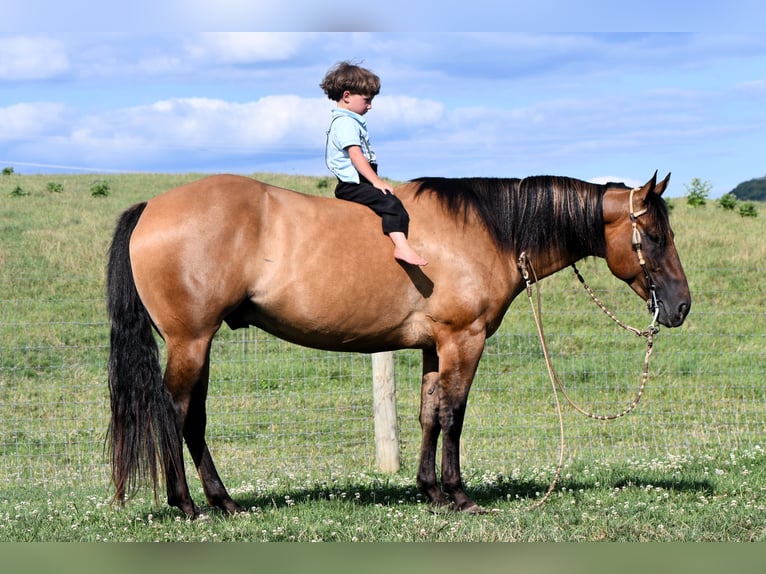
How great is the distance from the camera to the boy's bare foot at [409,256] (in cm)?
532

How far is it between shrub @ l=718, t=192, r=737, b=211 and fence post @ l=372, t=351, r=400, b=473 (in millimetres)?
19811

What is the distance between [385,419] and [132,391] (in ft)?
10.3

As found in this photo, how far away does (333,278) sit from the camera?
528cm

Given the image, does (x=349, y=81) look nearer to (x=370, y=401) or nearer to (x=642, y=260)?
(x=642, y=260)

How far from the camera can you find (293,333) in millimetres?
5406

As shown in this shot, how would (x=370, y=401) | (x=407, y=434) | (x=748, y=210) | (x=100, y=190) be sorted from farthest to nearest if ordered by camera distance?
(x=100, y=190)
(x=748, y=210)
(x=370, y=401)
(x=407, y=434)

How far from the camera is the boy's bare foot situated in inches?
210

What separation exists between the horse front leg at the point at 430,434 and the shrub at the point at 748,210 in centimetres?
2029

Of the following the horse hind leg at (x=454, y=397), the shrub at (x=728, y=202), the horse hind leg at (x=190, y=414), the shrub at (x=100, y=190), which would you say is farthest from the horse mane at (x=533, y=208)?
the shrub at (x=100, y=190)

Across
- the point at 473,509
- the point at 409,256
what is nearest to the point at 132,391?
the point at 409,256

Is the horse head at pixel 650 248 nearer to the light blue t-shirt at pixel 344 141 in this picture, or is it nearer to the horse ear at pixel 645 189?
the horse ear at pixel 645 189

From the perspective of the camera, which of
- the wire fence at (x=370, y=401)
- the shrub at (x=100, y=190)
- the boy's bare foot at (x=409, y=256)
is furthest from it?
the shrub at (x=100, y=190)

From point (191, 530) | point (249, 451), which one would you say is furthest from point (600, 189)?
point (249, 451)

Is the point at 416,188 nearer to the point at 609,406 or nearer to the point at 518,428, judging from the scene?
the point at 518,428
